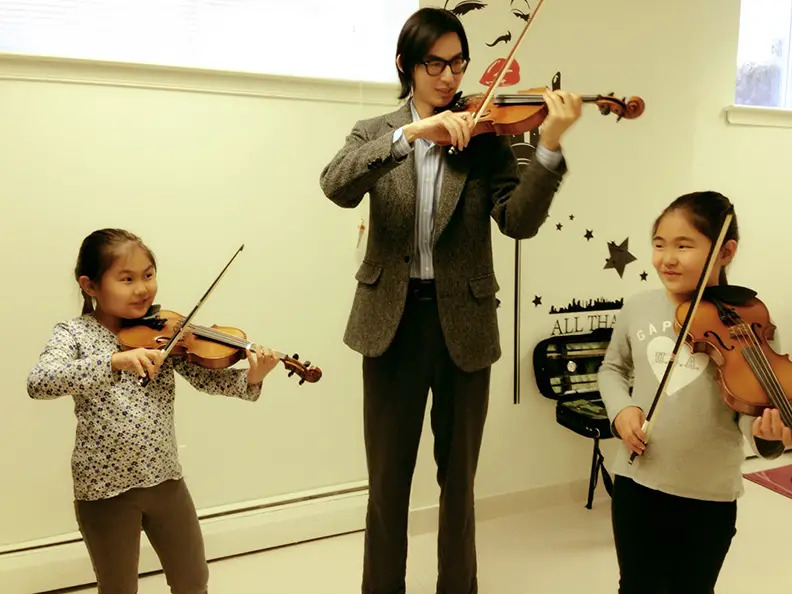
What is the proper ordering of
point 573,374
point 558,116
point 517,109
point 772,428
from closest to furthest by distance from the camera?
point 772,428 < point 558,116 < point 517,109 < point 573,374

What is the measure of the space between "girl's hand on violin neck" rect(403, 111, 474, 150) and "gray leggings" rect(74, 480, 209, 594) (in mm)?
907

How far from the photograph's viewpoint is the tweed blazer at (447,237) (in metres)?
1.50

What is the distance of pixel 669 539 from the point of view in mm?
1349

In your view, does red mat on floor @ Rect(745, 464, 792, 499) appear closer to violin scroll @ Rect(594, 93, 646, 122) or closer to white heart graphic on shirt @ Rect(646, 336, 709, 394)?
white heart graphic on shirt @ Rect(646, 336, 709, 394)

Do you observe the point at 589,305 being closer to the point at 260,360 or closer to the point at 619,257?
the point at 619,257

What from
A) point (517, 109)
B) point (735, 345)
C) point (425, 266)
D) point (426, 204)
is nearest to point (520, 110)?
point (517, 109)

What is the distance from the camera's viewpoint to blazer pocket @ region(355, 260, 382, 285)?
153cm

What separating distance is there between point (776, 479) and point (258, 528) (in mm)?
2147

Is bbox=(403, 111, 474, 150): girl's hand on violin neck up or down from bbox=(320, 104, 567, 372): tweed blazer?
up

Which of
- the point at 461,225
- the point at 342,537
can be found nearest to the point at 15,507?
the point at 342,537

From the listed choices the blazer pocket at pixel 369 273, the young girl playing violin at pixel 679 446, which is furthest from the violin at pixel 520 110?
the blazer pocket at pixel 369 273

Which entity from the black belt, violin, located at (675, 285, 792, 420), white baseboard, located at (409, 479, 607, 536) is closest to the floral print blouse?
the black belt

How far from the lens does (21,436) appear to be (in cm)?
199

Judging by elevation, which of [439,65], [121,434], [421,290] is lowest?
[121,434]
